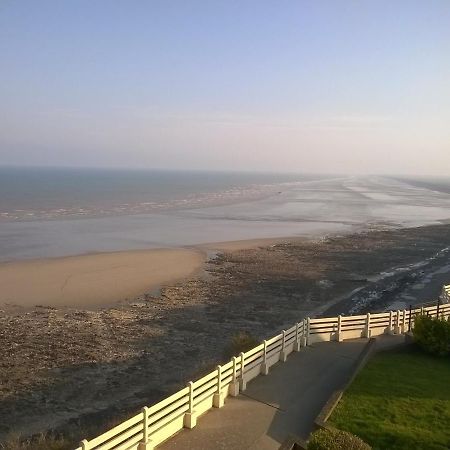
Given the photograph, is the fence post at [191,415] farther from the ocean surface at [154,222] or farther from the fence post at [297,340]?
the ocean surface at [154,222]

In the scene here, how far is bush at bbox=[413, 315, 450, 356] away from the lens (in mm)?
14039

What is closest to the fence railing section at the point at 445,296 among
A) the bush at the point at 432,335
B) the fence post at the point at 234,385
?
the bush at the point at 432,335

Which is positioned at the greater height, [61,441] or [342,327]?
[342,327]

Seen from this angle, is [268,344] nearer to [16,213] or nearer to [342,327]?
[342,327]

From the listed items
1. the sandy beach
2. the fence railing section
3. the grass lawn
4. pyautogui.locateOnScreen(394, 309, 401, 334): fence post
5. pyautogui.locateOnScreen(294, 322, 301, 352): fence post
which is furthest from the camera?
the sandy beach

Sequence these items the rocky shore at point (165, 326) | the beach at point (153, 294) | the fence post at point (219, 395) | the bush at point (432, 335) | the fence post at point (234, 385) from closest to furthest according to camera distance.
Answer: the fence post at point (219, 395)
the fence post at point (234, 385)
the bush at point (432, 335)
the rocky shore at point (165, 326)
the beach at point (153, 294)

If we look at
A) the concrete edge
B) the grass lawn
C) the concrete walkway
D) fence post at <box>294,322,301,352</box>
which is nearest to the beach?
fence post at <box>294,322,301,352</box>

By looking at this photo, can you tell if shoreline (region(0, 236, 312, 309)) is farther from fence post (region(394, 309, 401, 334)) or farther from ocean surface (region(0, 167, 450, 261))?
fence post (region(394, 309, 401, 334))

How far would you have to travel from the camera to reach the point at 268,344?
42.7 feet

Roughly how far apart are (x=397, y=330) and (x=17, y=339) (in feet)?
46.3

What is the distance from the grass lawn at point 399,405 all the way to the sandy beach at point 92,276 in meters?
15.7

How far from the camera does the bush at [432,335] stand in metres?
14.0

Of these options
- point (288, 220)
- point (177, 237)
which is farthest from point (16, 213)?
point (288, 220)

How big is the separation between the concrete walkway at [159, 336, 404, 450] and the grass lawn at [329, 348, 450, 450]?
74 cm
